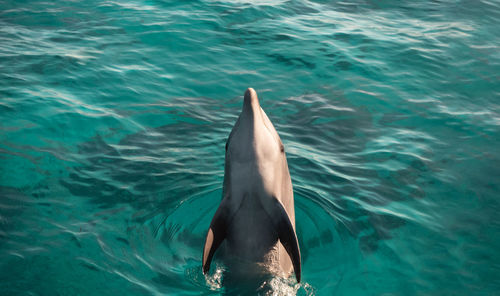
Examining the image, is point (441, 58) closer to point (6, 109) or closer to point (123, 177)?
point (123, 177)

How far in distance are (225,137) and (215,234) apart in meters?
3.26

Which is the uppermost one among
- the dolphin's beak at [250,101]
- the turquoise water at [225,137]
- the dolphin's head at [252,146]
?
the dolphin's beak at [250,101]

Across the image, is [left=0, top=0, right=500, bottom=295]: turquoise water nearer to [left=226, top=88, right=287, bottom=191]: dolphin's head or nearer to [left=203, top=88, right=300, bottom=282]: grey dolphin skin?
[left=203, top=88, right=300, bottom=282]: grey dolphin skin

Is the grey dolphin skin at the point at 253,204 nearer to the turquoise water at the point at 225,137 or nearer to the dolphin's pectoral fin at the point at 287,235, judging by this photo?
the dolphin's pectoral fin at the point at 287,235

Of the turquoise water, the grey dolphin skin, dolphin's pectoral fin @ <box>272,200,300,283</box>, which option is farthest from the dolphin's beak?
the turquoise water

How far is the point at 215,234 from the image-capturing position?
4.70 meters

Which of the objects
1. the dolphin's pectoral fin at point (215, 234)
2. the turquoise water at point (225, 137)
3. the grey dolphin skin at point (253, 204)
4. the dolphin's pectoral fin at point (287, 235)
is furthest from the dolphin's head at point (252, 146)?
the turquoise water at point (225, 137)

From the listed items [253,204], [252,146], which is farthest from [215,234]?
[252,146]

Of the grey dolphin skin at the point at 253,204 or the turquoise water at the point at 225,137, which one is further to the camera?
the turquoise water at the point at 225,137

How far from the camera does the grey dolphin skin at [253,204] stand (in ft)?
15.1

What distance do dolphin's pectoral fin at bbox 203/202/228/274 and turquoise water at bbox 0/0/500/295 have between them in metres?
0.31

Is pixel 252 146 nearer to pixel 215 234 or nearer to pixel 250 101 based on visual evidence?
pixel 250 101

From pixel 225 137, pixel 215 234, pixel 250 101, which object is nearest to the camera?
pixel 250 101

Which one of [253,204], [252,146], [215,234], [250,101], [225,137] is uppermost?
[250,101]
